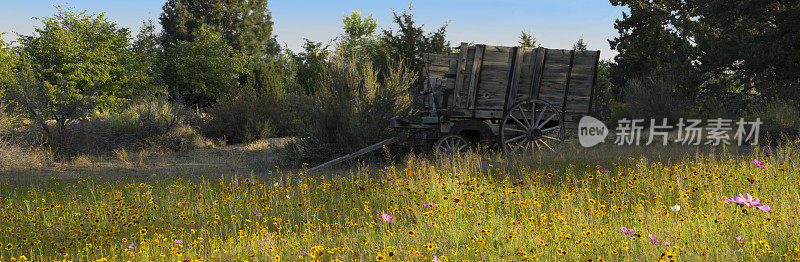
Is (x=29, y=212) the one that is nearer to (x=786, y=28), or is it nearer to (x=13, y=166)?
(x=13, y=166)

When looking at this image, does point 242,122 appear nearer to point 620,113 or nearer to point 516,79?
point 516,79

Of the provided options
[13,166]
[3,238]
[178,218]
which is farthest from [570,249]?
[13,166]

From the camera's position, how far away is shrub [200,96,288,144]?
15609mm

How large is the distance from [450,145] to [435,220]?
14.6 feet

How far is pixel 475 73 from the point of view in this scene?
29.5 ft

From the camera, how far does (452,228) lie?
4387 mm

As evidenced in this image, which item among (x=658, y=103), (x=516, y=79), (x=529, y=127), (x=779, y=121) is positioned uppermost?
(x=658, y=103)

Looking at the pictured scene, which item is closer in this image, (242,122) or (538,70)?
(538,70)

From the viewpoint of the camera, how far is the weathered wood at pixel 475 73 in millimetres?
8922

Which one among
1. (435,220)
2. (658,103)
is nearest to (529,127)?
(435,220)

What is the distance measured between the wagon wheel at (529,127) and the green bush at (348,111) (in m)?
2.03

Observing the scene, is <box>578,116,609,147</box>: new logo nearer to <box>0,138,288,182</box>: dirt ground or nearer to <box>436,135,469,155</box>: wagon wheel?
<box>436,135,469,155</box>: wagon wheel

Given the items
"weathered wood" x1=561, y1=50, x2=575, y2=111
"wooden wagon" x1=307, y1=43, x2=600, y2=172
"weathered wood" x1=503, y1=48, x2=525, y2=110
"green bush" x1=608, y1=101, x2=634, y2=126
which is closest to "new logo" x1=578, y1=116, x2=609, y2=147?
"wooden wagon" x1=307, y1=43, x2=600, y2=172

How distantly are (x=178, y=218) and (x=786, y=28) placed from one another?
15363 mm
